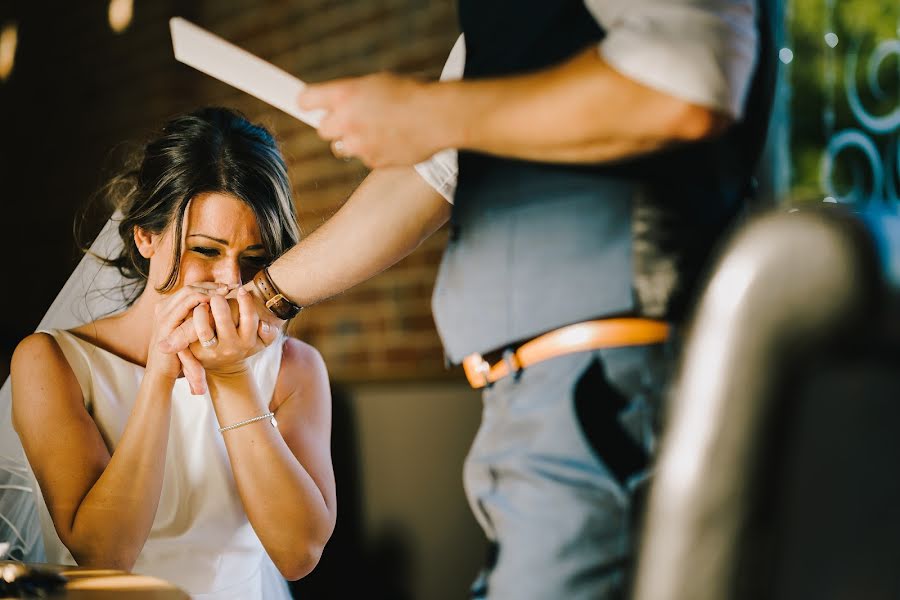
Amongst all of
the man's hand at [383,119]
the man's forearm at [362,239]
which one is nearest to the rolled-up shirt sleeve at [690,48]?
the man's hand at [383,119]

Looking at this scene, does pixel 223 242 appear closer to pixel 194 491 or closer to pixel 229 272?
pixel 229 272

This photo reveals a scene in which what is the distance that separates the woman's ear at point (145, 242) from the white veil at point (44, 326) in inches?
1.7

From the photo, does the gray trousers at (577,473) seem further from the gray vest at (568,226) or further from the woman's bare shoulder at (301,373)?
the woman's bare shoulder at (301,373)

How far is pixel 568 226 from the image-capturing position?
891 mm

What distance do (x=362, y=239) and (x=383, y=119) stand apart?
0.23 meters

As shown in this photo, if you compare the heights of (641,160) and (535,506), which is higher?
(641,160)

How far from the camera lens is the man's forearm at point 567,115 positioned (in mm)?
837

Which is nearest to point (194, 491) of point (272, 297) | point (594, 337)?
point (272, 297)

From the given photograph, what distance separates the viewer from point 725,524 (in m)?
0.60

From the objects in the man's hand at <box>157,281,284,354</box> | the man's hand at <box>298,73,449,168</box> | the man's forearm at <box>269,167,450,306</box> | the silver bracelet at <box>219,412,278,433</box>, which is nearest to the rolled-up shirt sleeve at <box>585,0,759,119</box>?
the man's hand at <box>298,73,449,168</box>

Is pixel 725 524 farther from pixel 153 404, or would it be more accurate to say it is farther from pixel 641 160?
pixel 153 404

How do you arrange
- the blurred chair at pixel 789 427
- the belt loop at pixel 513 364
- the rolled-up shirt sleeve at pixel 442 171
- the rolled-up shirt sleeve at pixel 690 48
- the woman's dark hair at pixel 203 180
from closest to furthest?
1. the blurred chair at pixel 789 427
2. the rolled-up shirt sleeve at pixel 690 48
3. the belt loop at pixel 513 364
4. the rolled-up shirt sleeve at pixel 442 171
5. the woman's dark hair at pixel 203 180

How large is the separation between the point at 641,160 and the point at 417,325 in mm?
608

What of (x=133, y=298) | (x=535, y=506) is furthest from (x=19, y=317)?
(x=535, y=506)
